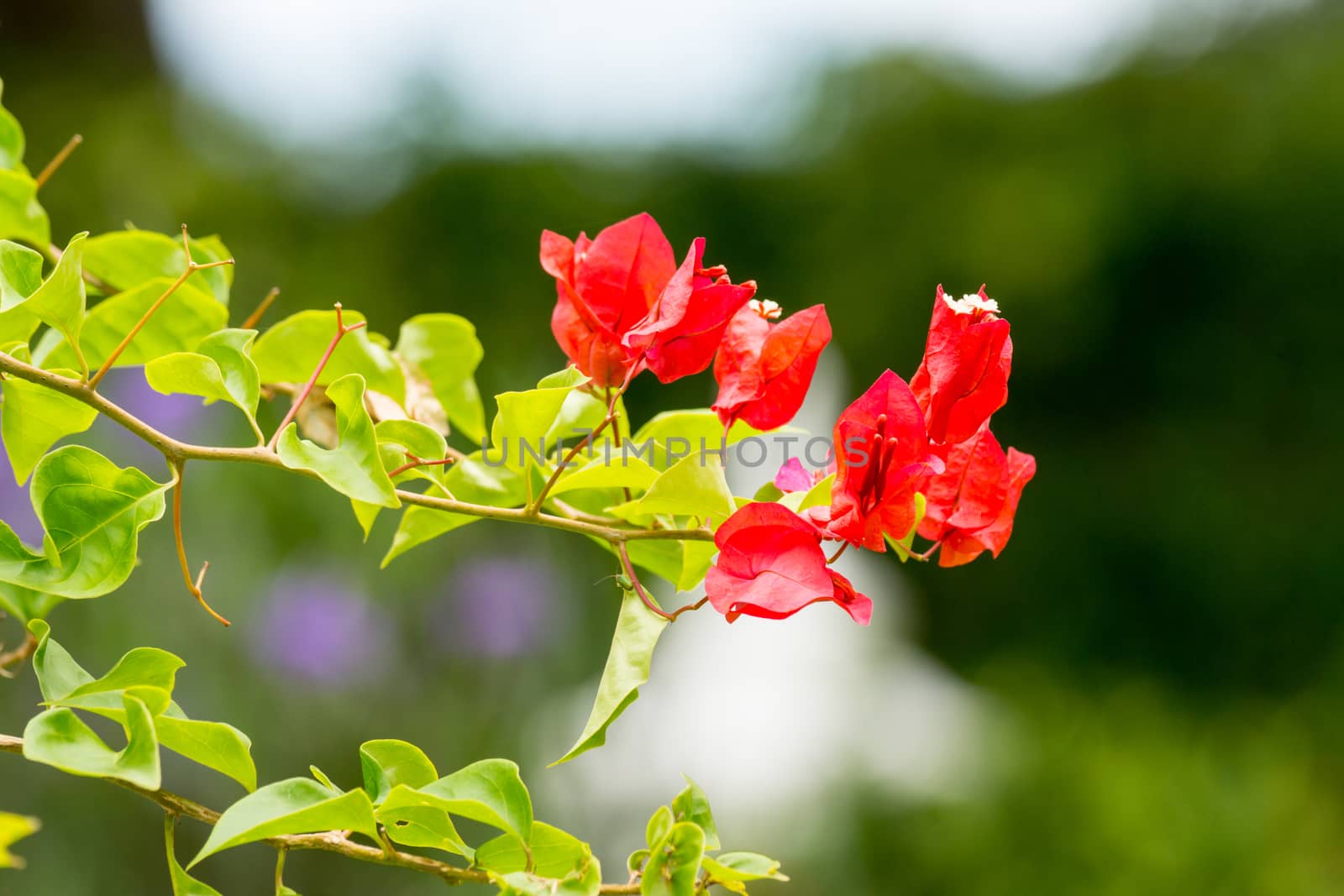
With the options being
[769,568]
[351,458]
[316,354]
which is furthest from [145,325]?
[769,568]

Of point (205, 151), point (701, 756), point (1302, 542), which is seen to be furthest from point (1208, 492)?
point (205, 151)

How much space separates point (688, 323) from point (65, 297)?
19 centimetres

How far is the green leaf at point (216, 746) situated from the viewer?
1.00 feet

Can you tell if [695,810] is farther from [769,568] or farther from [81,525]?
[81,525]

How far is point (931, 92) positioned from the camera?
2.40 metres

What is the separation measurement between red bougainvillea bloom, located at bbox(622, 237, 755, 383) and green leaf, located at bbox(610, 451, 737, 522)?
1.7 inches

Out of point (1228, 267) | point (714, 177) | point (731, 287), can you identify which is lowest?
point (731, 287)

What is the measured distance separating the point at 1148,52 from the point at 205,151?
1988 millimetres

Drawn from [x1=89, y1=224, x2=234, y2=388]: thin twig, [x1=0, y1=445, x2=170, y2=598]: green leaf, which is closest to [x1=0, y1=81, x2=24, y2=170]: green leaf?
[x1=89, y1=224, x2=234, y2=388]: thin twig

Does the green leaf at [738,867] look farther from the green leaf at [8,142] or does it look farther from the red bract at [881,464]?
the green leaf at [8,142]

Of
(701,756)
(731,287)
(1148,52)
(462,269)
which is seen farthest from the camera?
(1148,52)

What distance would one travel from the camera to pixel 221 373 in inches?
13.6

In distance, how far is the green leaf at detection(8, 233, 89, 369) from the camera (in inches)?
12.3

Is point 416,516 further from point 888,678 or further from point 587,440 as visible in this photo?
point 888,678
